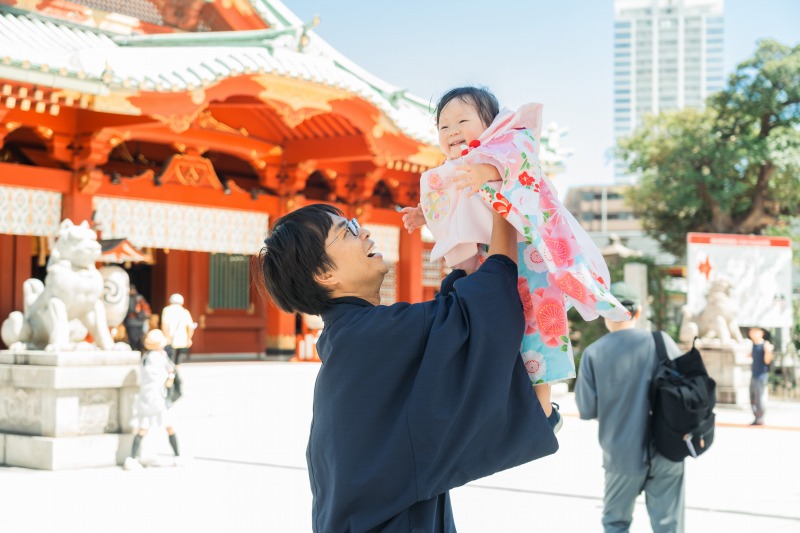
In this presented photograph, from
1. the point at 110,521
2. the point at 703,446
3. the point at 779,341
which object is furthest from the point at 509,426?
the point at 779,341

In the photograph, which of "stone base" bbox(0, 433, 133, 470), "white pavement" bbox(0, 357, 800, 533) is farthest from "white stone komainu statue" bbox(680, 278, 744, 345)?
"stone base" bbox(0, 433, 133, 470)

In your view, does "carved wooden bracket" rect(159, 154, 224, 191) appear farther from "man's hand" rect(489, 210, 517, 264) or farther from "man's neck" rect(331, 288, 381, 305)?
"man's hand" rect(489, 210, 517, 264)

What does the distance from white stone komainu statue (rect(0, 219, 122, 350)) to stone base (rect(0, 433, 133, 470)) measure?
0.82 meters

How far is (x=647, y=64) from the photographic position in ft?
655

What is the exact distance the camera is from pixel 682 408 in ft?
14.1

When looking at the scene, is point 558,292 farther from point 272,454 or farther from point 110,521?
point 272,454

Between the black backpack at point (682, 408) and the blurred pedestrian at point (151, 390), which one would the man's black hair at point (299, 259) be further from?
the blurred pedestrian at point (151, 390)

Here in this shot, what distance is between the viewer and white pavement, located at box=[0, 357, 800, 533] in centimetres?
597

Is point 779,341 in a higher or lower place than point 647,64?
lower

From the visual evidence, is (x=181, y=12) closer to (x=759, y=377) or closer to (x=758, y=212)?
(x=759, y=377)

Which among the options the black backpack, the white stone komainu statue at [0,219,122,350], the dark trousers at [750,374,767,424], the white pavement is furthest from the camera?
the dark trousers at [750,374,767,424]

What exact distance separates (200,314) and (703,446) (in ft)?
41.3

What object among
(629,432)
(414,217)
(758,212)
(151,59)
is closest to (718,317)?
(758,212)

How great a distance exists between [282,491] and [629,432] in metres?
3.33
